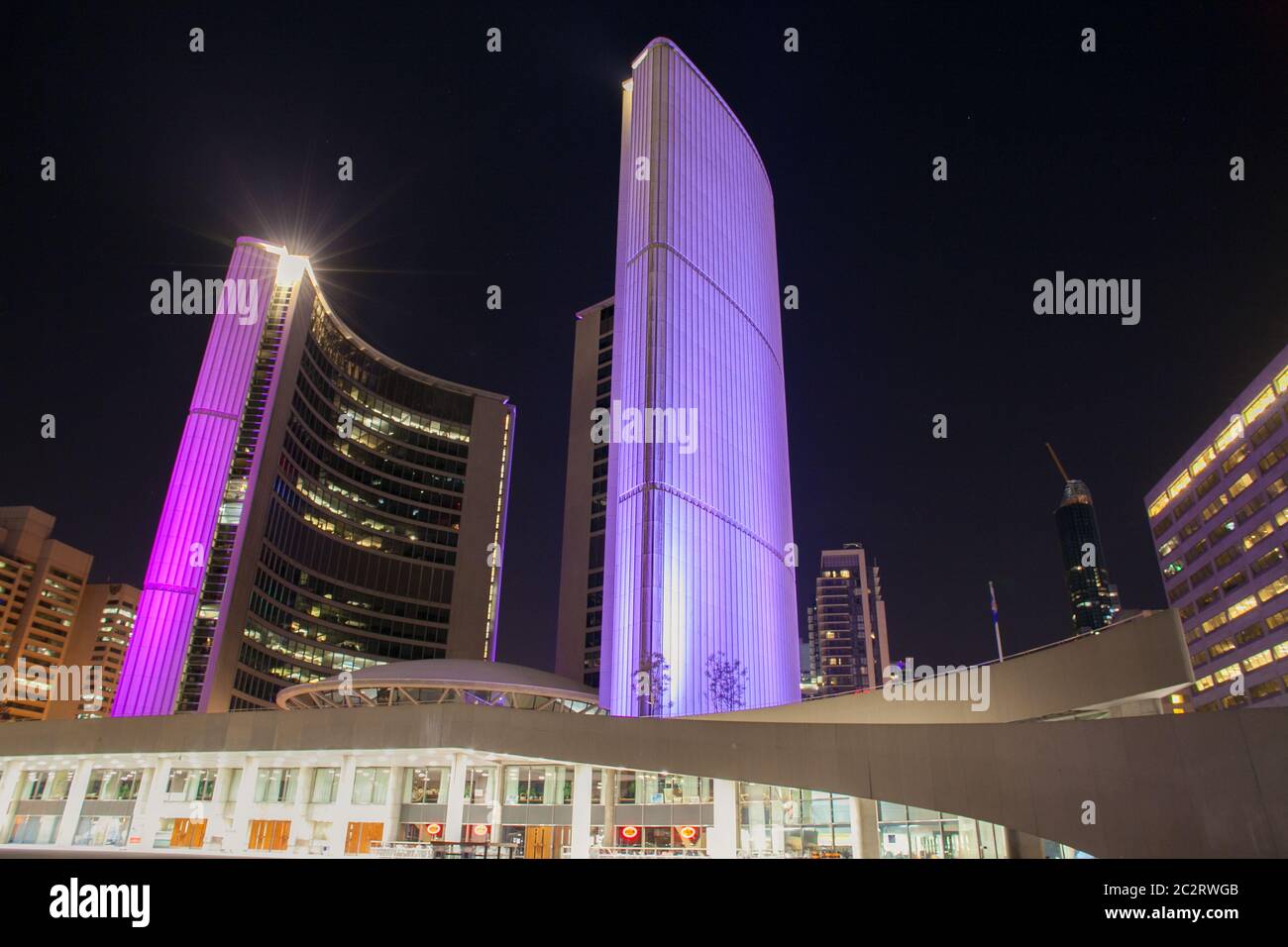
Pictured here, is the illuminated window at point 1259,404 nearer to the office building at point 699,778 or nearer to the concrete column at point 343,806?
the office building at point 699,778

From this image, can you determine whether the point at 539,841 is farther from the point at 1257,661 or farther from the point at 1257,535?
the point at 1257,535

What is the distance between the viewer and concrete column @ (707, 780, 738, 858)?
3578 cm

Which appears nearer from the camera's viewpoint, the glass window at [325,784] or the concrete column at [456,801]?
the concrete column at [456,801]

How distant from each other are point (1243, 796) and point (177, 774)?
47.3 meters

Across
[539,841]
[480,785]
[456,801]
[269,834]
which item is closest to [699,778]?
[539,841]

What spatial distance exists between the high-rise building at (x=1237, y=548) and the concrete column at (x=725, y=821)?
78.1 metres

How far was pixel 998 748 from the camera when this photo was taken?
27.7 metres

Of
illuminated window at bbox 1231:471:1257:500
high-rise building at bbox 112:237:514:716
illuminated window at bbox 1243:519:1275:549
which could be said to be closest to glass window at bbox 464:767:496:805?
high-rise building at bbox 112:237:514:716

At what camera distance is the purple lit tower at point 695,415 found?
71562 millimetres

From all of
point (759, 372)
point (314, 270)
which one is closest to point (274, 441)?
Result: point (314, 270)


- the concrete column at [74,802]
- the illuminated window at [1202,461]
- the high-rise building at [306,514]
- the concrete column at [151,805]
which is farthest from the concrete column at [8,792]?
the illuminated window at [1202,461]

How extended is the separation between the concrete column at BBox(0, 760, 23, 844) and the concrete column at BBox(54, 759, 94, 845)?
12.5ft
